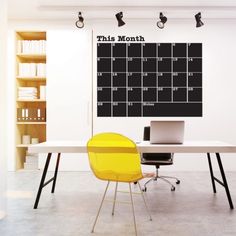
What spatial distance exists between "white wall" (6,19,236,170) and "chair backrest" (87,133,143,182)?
3471 mm

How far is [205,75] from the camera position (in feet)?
21.3

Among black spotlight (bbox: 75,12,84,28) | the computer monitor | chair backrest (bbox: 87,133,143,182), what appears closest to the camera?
chair backrest (bbox: 87,133,143,182)

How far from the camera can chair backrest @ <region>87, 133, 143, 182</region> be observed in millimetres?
2932

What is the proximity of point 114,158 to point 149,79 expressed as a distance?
3756 mm

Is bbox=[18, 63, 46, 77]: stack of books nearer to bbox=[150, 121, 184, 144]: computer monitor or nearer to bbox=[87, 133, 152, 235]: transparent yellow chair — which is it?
bbox=[150, 121, 184, 144]: computer monitor

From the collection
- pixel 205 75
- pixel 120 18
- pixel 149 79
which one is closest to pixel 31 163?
pixel 149 79

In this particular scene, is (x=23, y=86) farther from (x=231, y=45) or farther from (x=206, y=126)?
(x=231, y=45)

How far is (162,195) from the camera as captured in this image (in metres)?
4.41

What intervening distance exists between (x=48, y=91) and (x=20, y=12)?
1.55 m

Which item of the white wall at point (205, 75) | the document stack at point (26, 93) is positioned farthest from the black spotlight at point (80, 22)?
the document stack at point (26, 93)

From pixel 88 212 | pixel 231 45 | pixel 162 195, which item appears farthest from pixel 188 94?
pixel 88 212

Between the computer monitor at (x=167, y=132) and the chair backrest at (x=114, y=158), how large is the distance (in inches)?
26.3

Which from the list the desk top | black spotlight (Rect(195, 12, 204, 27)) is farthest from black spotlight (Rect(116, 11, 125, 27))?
the desk top

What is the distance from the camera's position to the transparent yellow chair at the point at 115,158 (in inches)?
115
